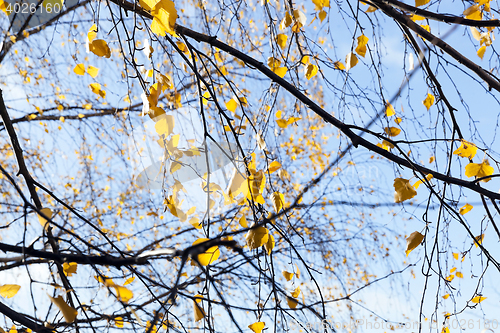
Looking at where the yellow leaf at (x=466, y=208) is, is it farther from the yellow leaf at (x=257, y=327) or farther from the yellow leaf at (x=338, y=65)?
the yellow leaf at (x=257, y=327)

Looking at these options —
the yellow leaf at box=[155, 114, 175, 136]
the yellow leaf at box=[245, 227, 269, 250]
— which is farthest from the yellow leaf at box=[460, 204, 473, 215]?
the yellow leaf at box=[155, 114, 175, 136]

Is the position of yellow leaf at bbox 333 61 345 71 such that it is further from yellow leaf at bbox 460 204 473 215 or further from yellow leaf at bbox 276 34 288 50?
yellow leaf at bbox 460 204 473 215

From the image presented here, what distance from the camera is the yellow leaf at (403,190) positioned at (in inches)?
32.5

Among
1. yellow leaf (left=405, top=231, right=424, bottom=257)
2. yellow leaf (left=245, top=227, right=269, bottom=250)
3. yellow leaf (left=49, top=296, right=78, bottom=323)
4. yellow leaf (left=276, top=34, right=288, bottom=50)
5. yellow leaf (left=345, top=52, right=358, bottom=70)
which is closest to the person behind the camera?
yellow leaf (left=49, top=296, right=78, bottom=323)

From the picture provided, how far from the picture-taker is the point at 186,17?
95.1 inches

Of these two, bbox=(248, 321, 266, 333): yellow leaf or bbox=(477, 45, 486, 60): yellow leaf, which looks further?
bbox=(477, 45, 486, 60): yellow leaf

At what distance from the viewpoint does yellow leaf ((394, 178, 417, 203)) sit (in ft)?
2.71

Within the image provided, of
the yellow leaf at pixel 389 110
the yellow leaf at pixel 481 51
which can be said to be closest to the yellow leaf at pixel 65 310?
the yellow leaf at pixel 389 110

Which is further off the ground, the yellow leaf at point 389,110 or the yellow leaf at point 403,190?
the yellow leaf at point 389,110

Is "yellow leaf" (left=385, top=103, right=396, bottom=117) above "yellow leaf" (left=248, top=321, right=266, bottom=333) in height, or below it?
above

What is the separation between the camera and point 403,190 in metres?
0.84

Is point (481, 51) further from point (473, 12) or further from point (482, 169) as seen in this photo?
point (482, 169)

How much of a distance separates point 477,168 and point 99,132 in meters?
2.09

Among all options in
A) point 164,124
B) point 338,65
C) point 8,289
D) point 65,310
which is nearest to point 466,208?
point 338,65
